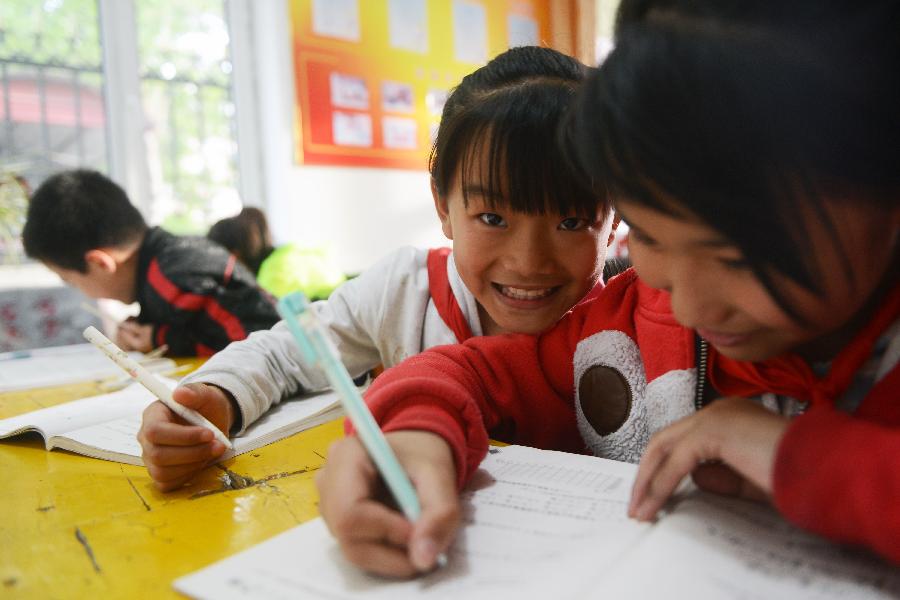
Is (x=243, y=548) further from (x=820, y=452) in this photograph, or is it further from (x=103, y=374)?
(x=103, y=374)

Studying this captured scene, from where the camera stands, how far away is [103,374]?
1166 mm

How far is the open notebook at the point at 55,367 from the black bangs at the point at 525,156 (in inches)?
29.7

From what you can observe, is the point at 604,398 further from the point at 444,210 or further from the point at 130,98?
the point at 130,98

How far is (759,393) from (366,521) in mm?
303

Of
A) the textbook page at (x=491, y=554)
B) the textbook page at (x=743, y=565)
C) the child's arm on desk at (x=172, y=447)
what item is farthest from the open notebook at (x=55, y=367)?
the textbook page at (x=743, y=565)

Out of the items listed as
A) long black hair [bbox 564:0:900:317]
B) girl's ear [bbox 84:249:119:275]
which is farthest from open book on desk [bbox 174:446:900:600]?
girl's ear [bbox 84:249:119:275]

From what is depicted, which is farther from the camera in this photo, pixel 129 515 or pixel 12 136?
pixel 12 136

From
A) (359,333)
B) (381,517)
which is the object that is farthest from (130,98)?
(381,517)

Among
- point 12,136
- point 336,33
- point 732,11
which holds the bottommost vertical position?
point 732,11

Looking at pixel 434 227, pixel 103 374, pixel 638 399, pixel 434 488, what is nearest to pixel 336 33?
pixel 434 227

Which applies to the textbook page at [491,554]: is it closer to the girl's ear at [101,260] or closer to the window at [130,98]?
the girl's ear at [101,260]

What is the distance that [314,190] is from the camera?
2520 millimetres

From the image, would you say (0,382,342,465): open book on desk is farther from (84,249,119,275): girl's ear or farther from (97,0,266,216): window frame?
(97,0,266,216): window frame

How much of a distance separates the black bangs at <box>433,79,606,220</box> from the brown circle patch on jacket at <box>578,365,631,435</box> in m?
0.15
